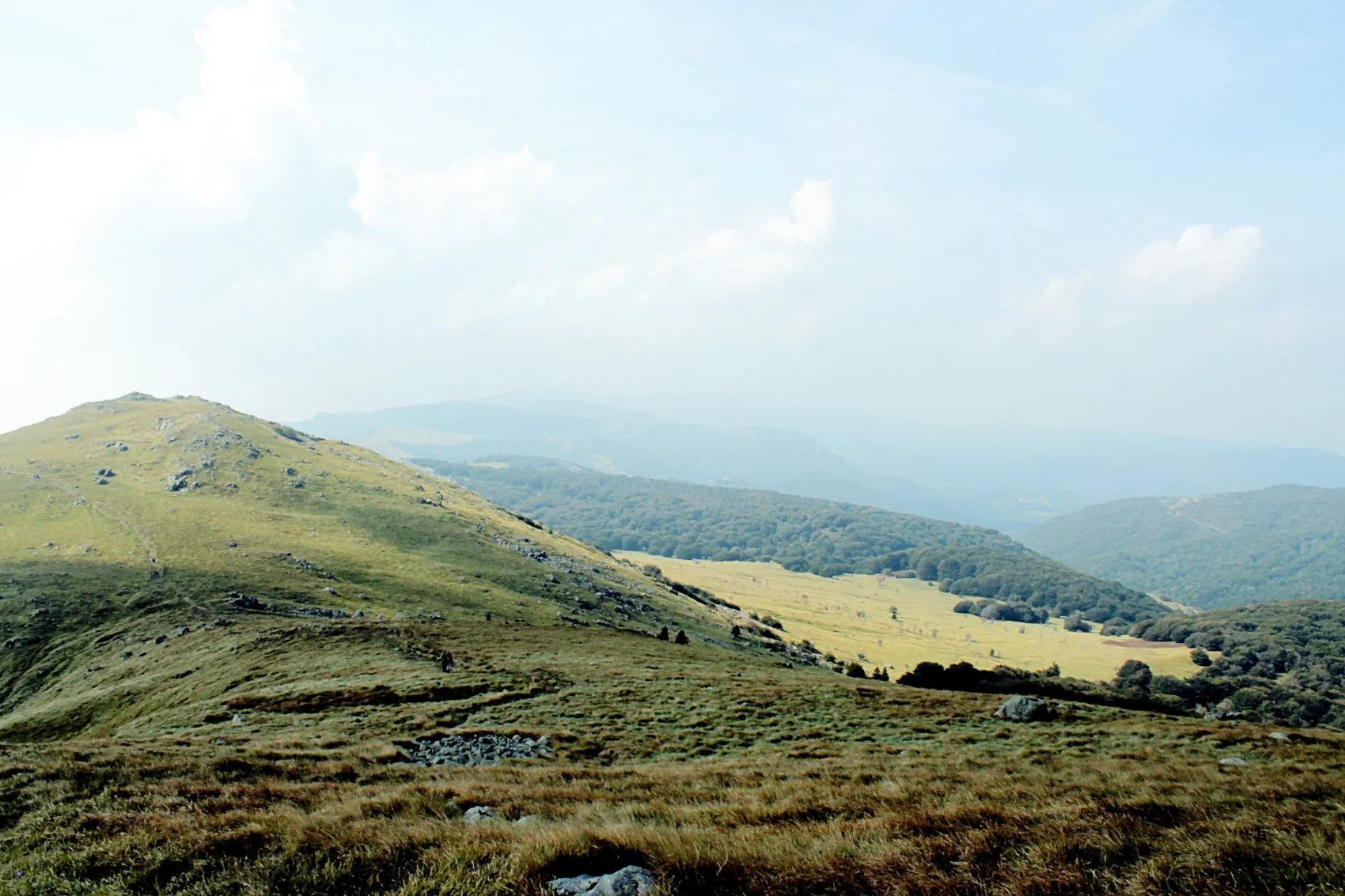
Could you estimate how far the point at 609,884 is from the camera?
6.80 m

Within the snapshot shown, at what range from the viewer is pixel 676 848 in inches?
299

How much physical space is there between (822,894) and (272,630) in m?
52.6

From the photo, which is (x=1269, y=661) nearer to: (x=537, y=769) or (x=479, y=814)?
(x=537, y=769)

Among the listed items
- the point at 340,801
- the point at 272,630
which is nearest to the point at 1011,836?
the point at 340,801

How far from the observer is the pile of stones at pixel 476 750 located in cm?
2047

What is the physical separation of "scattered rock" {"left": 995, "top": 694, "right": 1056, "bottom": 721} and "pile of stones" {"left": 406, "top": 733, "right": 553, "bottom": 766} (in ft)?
65.8

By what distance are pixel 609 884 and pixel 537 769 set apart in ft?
38.9

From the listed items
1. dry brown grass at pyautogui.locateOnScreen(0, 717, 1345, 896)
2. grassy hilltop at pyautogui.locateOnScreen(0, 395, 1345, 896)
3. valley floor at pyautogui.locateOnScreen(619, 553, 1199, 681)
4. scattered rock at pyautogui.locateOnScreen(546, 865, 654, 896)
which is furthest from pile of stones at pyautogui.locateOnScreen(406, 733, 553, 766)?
valley floor at pyautogui.locateOnScreen(619, 553, 1199, 681)

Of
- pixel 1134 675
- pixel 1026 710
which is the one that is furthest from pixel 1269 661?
pixel 1026 710

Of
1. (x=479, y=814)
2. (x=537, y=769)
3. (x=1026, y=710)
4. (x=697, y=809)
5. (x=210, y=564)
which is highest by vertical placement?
(x=697, y=809)

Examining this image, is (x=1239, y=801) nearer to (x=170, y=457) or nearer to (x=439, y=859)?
(x=439, y=859)

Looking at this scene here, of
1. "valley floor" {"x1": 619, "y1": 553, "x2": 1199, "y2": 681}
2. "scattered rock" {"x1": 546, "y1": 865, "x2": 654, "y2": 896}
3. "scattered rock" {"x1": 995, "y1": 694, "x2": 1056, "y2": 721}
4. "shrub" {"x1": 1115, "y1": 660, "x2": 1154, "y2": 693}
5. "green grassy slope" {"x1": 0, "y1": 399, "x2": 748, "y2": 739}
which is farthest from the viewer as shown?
"valley floor" {"x1": 619, "y1": 553, "x2": 1199, "y2": 681}

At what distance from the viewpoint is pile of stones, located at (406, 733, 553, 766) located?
20.5 metres

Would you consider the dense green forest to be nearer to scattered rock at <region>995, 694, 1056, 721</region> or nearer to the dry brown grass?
scattered rock at <region>995, 694, 1056, 721</region>
